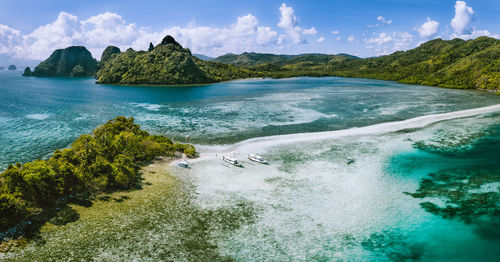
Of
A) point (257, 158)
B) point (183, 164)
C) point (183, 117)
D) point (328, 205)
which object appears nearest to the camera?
point (328, 205)

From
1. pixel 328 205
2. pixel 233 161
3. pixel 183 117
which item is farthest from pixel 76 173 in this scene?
pixel 183 117

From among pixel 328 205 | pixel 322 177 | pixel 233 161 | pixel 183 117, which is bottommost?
pixel 328 205

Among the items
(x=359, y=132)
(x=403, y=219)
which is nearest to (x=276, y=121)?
(x=359, y=132)

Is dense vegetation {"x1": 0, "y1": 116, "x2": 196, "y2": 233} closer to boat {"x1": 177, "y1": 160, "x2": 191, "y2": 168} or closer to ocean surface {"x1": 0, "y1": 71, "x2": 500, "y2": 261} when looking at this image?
boat {"x1": 177, "y1": 160, "x2": 191, "y2": 168}

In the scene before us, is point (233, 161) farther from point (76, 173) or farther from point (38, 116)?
point (38, 116)

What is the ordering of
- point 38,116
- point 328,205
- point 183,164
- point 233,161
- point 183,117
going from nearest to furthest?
point 328,205, point 183,164, point 233,161, point 38,116, point 183,117
